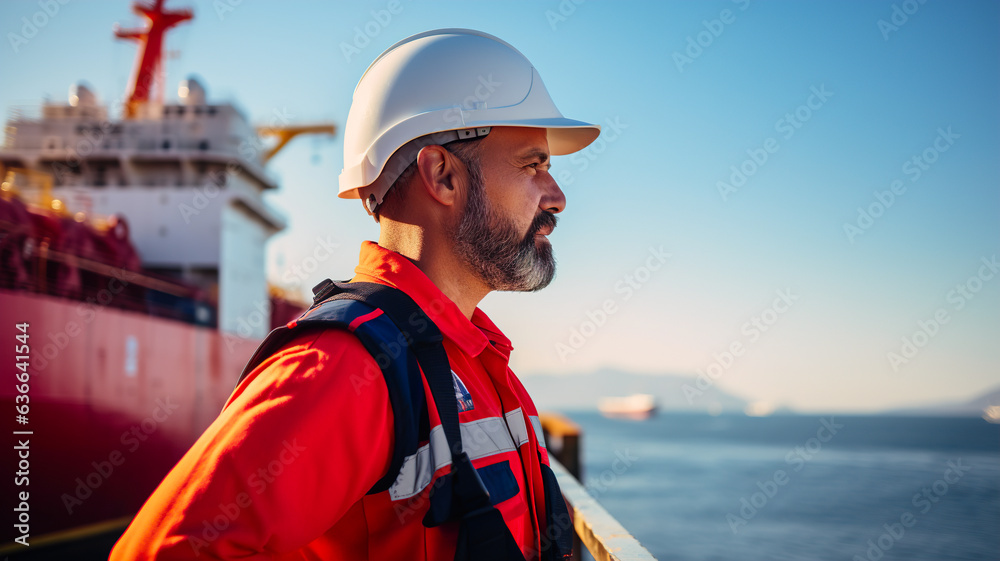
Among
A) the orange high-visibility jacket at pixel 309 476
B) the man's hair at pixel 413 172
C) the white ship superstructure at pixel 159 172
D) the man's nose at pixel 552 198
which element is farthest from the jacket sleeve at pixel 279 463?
the white ship superstructure at pixel 159 172

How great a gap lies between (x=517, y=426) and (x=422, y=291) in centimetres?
41

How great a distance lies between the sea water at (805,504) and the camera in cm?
2477

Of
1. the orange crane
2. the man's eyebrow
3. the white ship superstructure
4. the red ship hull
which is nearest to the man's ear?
the man's eyebrow

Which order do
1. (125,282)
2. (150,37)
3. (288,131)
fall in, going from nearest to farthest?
(125,282), (150,37), (288,131)

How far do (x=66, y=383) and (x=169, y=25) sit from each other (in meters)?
11.6

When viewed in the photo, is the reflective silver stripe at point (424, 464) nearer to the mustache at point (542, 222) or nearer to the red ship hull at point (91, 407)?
the mustache at point (542, 222)

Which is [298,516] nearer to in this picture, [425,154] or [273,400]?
[273,400]

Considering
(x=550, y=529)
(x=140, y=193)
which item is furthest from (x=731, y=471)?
(x=550, y=529)

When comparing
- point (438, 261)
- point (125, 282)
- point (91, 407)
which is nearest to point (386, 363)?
point (438, 261)

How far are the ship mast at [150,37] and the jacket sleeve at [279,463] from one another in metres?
17.2

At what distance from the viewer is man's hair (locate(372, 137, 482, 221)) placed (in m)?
1.48

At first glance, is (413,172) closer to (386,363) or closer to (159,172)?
(386,363)

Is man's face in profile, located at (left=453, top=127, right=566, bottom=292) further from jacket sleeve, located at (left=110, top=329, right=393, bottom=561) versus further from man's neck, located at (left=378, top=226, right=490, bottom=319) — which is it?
jacket sleeve, located at (left=110, top=329, right=393, bottom=561)

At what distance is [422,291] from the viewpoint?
1380 millimetres
